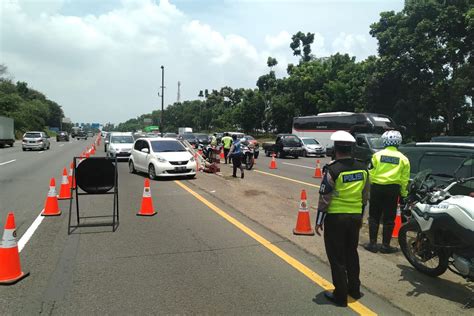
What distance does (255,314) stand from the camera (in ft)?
13.6

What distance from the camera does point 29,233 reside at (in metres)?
7.29

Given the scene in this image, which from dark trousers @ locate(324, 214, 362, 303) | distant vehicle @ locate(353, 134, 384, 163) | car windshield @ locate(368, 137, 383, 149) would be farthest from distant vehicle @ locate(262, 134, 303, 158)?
dark trousers @ locate(324, 214, 362, 303)

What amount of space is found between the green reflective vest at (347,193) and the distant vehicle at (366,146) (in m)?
12.5

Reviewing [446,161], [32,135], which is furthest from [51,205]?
[32,135]

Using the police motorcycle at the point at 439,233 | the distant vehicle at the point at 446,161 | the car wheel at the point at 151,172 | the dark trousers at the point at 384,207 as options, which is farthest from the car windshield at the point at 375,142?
the police motorcycle at the point at 439,233

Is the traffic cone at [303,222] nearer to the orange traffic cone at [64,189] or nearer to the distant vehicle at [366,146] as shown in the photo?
the orange traffic cone at [64,189]

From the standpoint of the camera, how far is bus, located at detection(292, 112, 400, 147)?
1147 inches

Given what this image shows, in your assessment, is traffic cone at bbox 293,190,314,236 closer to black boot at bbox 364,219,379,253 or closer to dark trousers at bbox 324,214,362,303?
black boot at bbox 364,219,379,253

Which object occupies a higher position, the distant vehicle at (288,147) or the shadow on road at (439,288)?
the distant vehicle at (288,147)

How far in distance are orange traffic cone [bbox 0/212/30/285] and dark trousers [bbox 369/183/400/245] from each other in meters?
4.83

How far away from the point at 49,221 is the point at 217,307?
17.3 ft

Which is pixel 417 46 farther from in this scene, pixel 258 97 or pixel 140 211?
pixel 258 97

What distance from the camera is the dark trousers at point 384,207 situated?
614 cm

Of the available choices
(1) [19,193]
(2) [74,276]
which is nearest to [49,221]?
(2) [74,276]
